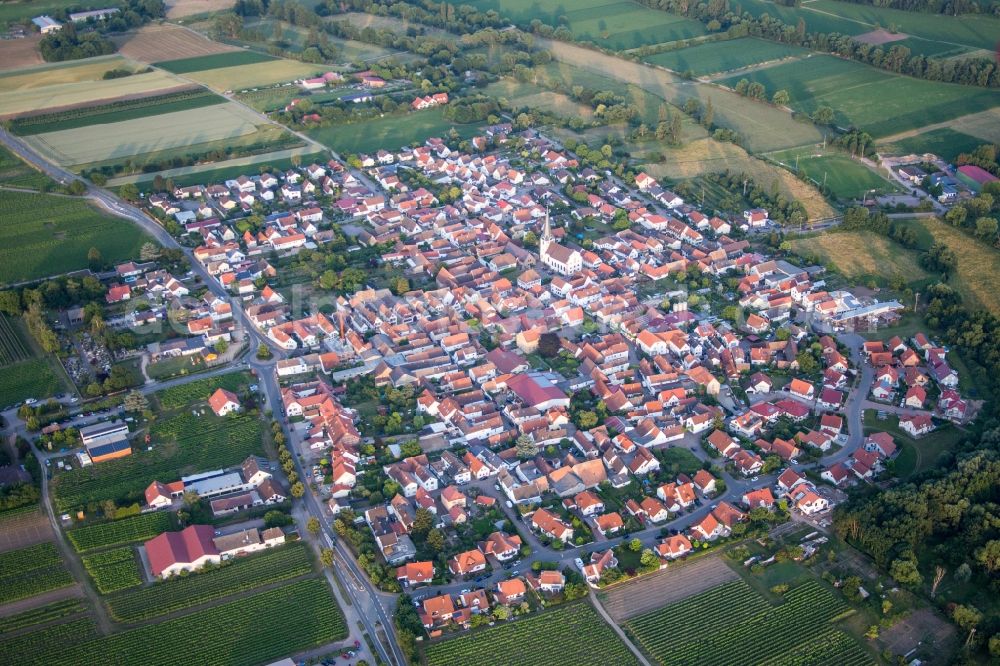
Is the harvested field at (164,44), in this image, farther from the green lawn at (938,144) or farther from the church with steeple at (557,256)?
the green lawn at (938,144)

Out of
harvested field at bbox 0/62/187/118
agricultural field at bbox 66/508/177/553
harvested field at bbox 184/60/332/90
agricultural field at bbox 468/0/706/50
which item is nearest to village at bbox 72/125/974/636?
agricultural field at bbox 66/508/177/553

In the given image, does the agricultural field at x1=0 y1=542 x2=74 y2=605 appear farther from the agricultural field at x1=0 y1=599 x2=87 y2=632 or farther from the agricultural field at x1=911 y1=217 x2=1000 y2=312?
the agricultural field at x1=911 y1=217 x2=1000 y2=312

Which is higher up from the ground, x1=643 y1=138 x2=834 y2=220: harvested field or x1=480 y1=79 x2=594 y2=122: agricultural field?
x1=480 y1=79 x2=594 y2=122: agricultural field

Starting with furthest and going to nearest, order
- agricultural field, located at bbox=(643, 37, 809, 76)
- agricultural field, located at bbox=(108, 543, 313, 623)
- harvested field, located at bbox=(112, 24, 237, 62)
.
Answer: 1. harvested field, located at bbox=(112, 24, 237, 62)
2. agricultural field, located at bbox=(643, 37, 809, 76)
3. agricultural field, located at bbox=(108, 543, 313, 623)

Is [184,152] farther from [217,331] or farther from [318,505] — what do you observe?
[318,505]

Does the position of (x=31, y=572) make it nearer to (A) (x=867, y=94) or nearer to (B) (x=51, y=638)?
(B) (x=51, y=638)

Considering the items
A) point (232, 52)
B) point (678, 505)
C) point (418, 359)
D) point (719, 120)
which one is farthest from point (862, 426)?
point (232, 52)
